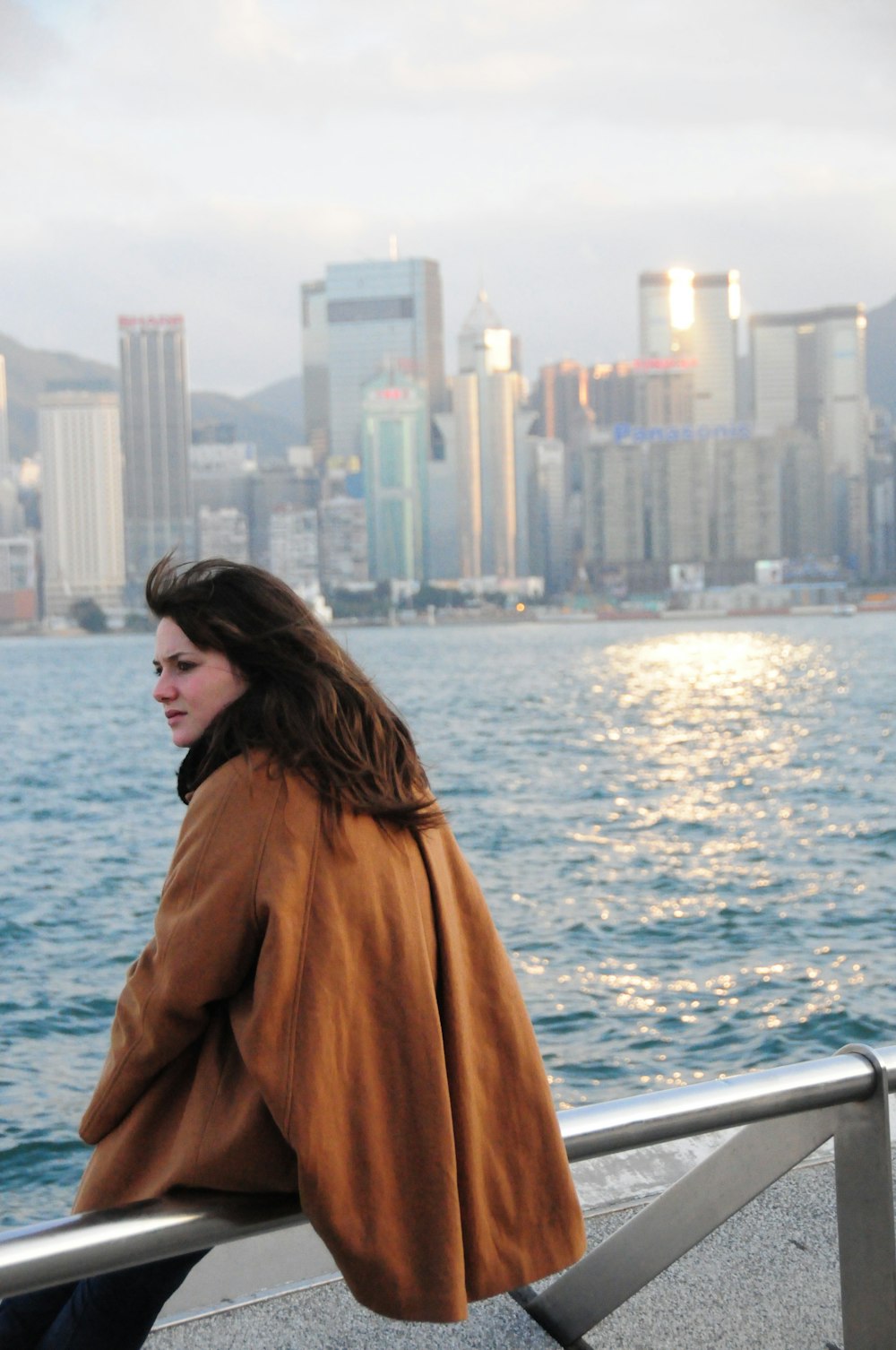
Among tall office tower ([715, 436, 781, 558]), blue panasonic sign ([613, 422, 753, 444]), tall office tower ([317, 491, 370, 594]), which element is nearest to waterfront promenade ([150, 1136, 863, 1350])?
tall office tower ([317, 491, 370, 594])

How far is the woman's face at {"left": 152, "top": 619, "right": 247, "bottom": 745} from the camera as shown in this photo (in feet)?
5.19

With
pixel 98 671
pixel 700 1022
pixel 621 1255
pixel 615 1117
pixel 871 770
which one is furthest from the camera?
pixel 98 671

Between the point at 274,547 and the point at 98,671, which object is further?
the point at 274,547

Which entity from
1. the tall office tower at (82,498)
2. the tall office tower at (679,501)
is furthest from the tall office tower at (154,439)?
the tall office tower at (679,501)

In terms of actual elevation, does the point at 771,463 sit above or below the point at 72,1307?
above

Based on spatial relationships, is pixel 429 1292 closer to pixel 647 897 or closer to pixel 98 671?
pixel 647 897

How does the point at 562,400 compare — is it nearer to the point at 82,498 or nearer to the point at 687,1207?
the point at 82,498

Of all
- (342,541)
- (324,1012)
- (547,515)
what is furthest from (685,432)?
(324,1012)

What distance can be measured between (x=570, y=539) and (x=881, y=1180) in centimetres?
12868

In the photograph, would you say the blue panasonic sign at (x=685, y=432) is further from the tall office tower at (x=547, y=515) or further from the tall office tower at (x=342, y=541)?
the tall office tower at (x=342, y=541)

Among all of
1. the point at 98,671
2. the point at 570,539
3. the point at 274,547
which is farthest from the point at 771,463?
the point at 98,671

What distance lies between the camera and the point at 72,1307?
63.6 inches

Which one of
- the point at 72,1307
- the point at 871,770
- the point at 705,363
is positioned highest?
the point at 705,363

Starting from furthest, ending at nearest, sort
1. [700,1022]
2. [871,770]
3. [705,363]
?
1. [705,363]
2. [871,770]
3. [700,1022]
